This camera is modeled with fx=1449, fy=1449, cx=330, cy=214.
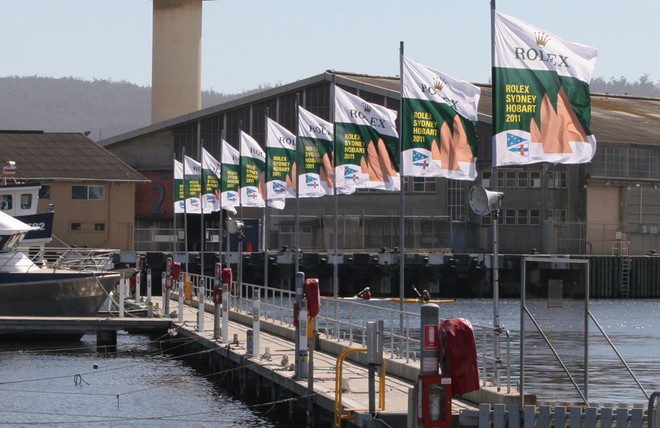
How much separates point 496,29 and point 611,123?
8578 centimetres

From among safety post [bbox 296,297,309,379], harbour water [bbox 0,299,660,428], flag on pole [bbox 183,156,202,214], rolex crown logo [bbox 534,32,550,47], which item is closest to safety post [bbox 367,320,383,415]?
harbour water [bbox 0,299,660,428]

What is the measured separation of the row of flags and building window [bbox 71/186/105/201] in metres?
46.9

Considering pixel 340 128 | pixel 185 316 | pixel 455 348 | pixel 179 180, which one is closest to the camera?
pixel 455 348

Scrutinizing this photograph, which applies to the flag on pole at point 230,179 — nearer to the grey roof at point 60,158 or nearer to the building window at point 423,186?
the grey roof at point 60,158

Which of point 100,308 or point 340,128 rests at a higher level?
point 340,128

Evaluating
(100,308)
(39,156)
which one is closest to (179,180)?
(100,308)

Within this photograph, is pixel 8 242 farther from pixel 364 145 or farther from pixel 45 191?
pixel 45 191

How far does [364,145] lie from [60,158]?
63.1m

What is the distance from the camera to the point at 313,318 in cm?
2984

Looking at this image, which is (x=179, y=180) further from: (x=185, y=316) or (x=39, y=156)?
(x=39, y=156)

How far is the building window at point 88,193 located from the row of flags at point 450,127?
46.9m

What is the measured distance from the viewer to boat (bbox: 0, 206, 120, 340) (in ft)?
172

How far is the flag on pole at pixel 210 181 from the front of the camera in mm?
65000

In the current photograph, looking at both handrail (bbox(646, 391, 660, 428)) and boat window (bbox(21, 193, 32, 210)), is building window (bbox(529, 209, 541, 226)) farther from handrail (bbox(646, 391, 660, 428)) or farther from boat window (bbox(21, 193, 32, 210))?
handrail (bbox(646, 391, 660, 428))
